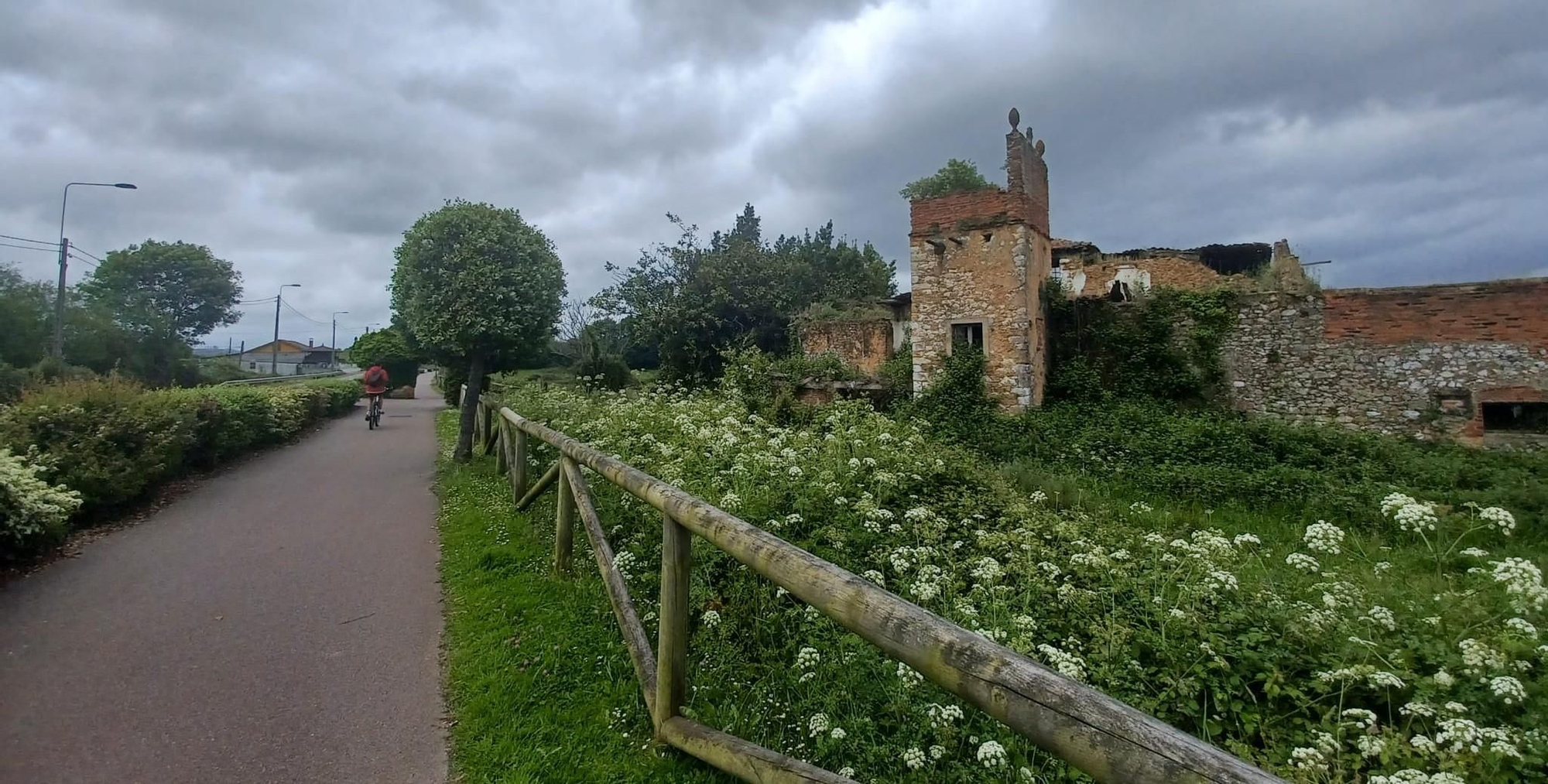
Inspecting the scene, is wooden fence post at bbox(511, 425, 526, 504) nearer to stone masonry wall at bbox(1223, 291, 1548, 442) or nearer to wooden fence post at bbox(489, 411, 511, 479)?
wooden fence post at bbox(489, 411, 511, 479)

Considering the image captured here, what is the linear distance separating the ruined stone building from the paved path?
9.50 meters

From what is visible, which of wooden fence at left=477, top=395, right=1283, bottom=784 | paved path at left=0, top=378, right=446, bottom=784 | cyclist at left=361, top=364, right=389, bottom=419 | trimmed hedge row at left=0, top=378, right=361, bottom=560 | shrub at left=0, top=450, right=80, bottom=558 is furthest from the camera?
cyclist at left=361, top=364, right=389, bottom=419

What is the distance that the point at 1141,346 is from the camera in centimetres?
1270

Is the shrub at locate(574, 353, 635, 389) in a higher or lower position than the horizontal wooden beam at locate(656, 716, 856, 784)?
higher

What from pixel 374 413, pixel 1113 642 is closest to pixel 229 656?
pixel 1113 642

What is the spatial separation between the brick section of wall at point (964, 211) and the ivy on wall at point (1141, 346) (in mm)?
2013

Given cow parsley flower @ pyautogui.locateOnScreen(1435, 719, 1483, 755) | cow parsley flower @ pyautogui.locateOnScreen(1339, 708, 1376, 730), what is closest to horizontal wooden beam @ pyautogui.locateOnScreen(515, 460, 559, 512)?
cow parsley flower @ pyautogui.locateOnScreen(1339, 708, 1376, 730)

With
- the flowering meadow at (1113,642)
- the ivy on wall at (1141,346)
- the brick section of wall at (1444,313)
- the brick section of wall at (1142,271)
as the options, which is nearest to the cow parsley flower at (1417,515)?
the flowering meadow at (1113,642)

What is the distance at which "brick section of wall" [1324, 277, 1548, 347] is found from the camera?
10094mm

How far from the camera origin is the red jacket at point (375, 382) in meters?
15.5

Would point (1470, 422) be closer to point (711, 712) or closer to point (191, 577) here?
point (711, 712)

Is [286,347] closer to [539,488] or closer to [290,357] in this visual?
[290,357]

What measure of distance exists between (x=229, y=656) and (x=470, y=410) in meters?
6.29

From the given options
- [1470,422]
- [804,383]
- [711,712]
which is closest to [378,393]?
[804,383]
